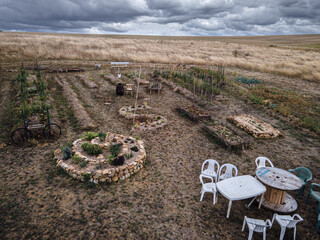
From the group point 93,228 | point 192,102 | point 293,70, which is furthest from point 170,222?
point 293,70

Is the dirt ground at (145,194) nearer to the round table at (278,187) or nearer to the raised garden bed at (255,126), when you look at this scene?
the round table at (278,187)

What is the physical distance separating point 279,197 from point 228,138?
11.6 feet

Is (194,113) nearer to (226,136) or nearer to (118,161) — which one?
(226,136)

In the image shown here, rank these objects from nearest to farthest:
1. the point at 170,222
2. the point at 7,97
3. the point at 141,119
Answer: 1. the point at 170,222
2. the point at 141,119
3. the point at 7,97

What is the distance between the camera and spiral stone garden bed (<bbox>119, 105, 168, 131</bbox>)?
10008 millimetres

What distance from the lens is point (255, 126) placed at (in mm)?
10445

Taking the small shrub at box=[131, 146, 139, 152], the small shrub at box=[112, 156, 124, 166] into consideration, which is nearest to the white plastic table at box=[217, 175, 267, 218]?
the small shrub at box=[112, 156, 124, 166]

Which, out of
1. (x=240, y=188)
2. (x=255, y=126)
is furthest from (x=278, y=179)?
(x=255, y=126)

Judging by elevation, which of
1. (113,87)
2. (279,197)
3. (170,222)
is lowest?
(170,222)

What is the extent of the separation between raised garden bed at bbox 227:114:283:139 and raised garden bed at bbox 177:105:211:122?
60.3 inches

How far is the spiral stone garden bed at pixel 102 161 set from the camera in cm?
614

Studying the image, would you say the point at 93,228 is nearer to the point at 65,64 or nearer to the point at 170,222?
the point at 170,222

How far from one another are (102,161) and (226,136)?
565 centimetres

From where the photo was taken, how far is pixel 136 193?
19.2ft
